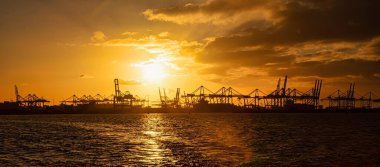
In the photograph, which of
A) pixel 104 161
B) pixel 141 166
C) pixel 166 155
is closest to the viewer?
pixel 141 166

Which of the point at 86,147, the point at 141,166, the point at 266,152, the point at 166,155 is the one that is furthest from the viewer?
→ the point at 86,147

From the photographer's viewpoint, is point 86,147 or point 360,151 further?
point 86,147

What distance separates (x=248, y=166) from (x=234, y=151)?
9.40 m

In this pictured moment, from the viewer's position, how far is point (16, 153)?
120ft

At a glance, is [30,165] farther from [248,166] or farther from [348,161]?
[348,161]

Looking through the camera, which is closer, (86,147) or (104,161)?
(104,161)

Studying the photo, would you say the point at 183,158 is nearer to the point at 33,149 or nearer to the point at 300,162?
the point at 300,162

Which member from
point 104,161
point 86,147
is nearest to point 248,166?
point 104,161

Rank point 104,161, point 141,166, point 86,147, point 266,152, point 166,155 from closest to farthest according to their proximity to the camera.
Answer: point 141,166
point 104,161
point 166,155
point 266,152
point 86,147

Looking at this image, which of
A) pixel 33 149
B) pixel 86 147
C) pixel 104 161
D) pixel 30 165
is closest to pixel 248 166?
pixel 104 161

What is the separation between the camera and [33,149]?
40031mm

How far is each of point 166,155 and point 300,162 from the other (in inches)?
449

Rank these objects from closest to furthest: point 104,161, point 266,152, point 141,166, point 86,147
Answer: point 141,166, point 104,161, point 266,152, point 86,147

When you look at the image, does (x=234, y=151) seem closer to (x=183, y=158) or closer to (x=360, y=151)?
(x=183, y=158)
